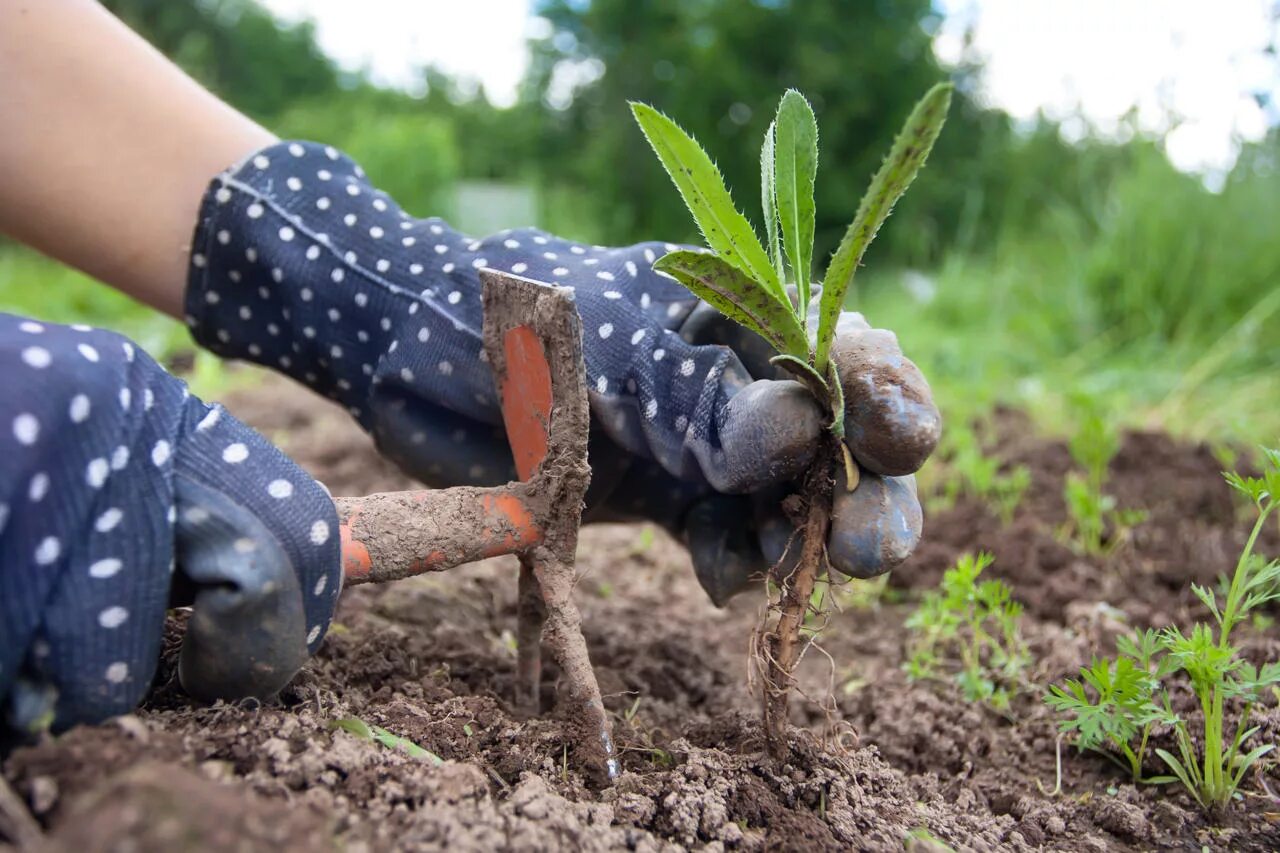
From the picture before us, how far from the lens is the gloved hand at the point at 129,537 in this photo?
822 millimetres

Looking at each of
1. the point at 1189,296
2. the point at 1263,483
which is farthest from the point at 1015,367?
the point at 1263,483

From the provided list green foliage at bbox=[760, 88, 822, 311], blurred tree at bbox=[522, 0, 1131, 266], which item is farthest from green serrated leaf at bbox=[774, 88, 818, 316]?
blurred tree at bbox=[522, 0, 1131, 266]

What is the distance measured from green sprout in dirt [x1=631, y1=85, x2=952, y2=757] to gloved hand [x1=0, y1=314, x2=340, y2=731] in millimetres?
519

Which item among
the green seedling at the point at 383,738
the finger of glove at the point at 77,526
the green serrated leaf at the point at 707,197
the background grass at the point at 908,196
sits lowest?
the green seedling at the point at 383,738

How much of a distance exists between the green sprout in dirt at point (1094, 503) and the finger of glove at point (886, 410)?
3.51 ft

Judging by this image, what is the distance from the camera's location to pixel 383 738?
1008 millimetres

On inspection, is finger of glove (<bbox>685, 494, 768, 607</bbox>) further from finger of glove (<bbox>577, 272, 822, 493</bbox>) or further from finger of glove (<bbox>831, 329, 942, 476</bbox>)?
finger of glove (<bbox>831, 329, 942, 476</bbox>)

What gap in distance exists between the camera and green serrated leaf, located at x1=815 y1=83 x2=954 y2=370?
870 millimetres

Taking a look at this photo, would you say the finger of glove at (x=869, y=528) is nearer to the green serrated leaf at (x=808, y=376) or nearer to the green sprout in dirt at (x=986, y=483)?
the green serrated leaf at (x=808, y=376)

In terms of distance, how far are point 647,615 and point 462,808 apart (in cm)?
105

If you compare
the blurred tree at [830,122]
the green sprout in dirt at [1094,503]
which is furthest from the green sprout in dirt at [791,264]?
the blurred tree at [830,122]

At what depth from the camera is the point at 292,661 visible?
3.26 feet

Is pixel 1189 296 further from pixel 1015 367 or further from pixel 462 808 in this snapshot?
pixel 462 808

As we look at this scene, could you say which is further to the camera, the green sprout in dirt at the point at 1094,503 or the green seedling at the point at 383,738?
the green sprout in dirt at the point at 1094,503
